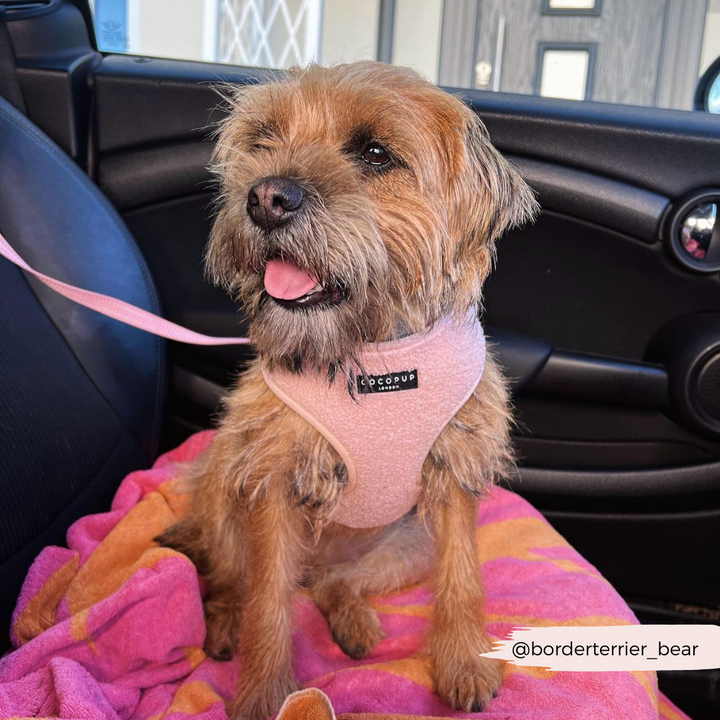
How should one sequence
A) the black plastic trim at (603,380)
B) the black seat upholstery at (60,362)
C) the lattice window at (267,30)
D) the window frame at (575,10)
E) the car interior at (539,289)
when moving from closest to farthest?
the black seat upholstery at (60,362) < the car interior at (539,289) < the black plastic trim at (603,380) < the lattice window at (267,30) < the window frame at (575,10)

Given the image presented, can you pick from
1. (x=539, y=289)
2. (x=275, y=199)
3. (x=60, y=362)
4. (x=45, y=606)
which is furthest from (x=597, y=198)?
(x=45, y=606)

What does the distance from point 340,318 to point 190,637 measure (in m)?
0.78

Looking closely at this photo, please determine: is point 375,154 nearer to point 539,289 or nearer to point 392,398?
point 392,398

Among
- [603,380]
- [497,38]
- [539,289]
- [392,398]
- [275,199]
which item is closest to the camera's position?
[275,199]

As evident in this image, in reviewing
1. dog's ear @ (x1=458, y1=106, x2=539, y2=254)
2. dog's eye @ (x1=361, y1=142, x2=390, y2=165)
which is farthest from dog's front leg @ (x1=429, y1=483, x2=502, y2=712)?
dog's eye @ (x1=361, y1=142, x2=390, y2=165)

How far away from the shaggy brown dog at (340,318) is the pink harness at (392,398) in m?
0.04

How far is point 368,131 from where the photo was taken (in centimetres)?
151

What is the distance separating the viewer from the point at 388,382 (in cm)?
163

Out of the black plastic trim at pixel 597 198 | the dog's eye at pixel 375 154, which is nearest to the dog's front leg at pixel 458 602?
the dog's eye at pixel 375 154

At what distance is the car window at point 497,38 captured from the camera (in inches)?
156

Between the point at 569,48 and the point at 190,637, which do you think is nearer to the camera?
the point at 190,637

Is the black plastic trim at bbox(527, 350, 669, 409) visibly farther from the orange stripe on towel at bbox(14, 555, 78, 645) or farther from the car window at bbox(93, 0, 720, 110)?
the car window at bbox(93, 0, 720, 110)

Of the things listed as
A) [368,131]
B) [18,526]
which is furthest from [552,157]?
[18,526]

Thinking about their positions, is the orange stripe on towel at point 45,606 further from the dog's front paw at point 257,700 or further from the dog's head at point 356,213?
the dog's head at point 356,213
